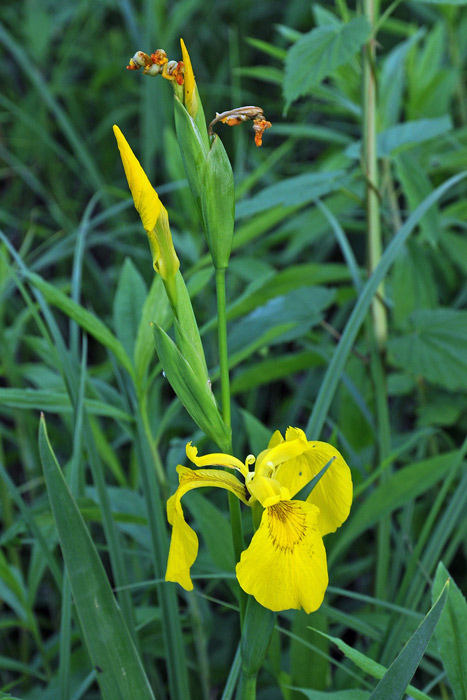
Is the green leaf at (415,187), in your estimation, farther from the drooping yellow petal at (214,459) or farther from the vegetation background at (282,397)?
the drooping yellow petal at (214,459)

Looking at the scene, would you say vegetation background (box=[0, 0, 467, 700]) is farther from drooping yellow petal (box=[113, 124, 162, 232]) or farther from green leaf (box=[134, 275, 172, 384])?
drooping yellow petal (box=[113, 124, 162, 232])

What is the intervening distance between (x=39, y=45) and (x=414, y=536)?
1.77 metres

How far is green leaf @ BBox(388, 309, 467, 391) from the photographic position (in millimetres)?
964

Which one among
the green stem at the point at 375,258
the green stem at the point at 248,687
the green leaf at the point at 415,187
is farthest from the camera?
the green leaf at the point at 415,187

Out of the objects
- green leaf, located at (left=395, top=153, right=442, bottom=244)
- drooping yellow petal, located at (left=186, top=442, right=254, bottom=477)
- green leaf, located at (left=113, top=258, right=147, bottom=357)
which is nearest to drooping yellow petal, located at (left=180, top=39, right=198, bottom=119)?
drooping yellow petal, located at (left=186, top=442, right=254, bottom=477)

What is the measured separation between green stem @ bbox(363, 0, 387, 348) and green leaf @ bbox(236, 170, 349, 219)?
0.05 meters

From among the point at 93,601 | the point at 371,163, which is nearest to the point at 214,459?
the point at 93,601

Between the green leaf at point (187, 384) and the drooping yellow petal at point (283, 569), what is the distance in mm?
89

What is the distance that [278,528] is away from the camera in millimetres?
510

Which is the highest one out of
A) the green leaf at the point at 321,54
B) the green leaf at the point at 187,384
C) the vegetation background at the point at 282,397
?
the green leaf at the point at 321,54

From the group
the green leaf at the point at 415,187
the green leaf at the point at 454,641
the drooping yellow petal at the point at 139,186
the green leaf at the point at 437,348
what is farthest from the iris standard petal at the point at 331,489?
the green leaf at the point at 415,187

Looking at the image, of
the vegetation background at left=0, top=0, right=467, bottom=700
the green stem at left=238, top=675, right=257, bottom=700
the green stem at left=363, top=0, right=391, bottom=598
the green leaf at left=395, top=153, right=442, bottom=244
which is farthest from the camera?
the green leaf at left=395, top=153, right=442, bottom=244

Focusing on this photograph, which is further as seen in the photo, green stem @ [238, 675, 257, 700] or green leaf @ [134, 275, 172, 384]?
green leaf @ [134, 275, 172, 384]

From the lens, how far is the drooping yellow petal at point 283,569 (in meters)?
0.49
